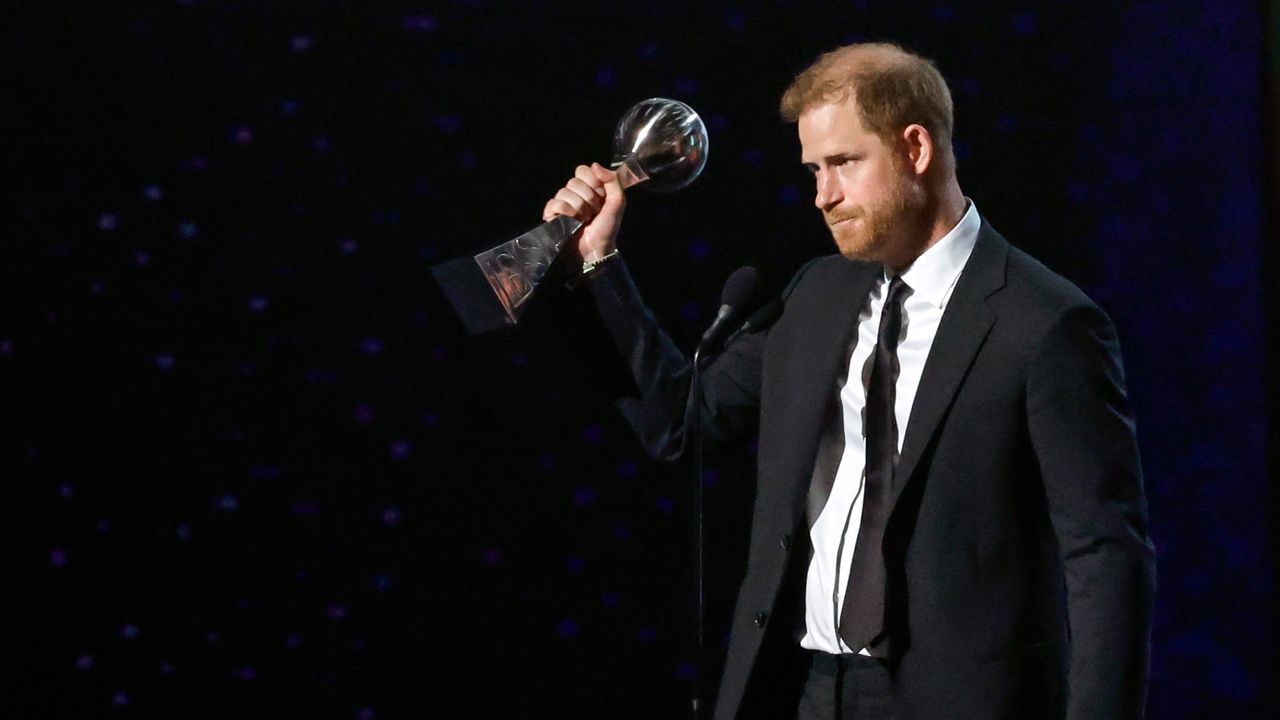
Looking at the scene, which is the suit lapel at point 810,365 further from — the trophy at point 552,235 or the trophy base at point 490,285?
the trophy base at point 490,285

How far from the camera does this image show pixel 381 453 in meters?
2.56

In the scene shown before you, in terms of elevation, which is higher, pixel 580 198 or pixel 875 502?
pixel 580 198

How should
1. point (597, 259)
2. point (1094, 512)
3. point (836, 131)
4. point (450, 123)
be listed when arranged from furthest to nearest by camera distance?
1. point (450, 123)
2. point (597, 259)
3. point (836, 131)
4. point (1094, 512)

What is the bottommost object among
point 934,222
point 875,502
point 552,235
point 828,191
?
point 875,502

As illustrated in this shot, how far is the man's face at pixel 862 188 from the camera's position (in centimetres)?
173

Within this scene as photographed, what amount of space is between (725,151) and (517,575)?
3.11 feet

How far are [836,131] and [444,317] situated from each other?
108 centimetres

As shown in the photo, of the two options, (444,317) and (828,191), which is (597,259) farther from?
(444,317)

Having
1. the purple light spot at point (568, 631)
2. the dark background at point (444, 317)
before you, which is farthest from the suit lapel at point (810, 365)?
the purple light spot at point (568, 631)

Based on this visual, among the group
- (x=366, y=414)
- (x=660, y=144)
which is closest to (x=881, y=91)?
(x=660, y=144)

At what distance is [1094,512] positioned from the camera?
1529 millimetres

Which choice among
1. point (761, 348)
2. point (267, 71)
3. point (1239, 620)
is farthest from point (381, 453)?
point (1239, 620)

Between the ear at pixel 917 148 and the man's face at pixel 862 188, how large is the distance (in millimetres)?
14

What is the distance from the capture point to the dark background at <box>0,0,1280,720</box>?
2.52m
